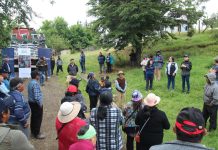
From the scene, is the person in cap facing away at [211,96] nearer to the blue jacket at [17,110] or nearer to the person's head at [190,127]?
the blue jacket at [17,110]

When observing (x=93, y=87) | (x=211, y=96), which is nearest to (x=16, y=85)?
(x=93, y=87)

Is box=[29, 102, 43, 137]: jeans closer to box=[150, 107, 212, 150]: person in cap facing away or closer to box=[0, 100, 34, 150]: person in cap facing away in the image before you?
box=[0, 100, 34, 150]: person in cap facing away

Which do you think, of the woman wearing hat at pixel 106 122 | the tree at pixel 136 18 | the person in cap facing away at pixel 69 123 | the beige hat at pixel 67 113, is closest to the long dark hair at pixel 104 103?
the woman wearing hat at pixel 106 122

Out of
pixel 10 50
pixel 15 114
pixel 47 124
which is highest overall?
pixel 10 50

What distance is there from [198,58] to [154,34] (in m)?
3.84

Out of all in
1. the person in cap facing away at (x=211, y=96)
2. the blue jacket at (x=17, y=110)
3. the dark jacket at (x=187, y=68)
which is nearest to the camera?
the blue jacket at (x=17, y=110)

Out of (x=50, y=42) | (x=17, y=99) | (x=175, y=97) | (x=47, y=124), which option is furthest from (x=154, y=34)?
(x=50, y=42)

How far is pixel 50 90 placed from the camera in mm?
19219

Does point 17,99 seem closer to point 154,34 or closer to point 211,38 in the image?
point 154,34

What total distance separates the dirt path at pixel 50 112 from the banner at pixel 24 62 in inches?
63.2

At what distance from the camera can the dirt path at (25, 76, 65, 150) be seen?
9739 millimetres

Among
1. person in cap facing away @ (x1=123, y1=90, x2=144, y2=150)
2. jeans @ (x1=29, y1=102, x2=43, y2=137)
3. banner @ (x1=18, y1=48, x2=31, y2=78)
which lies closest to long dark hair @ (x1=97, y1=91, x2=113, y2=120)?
person in cap facing away @ (x1=123, y1=90, x2=144, y2=150)

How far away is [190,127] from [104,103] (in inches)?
129

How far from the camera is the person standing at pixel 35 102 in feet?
29.7
